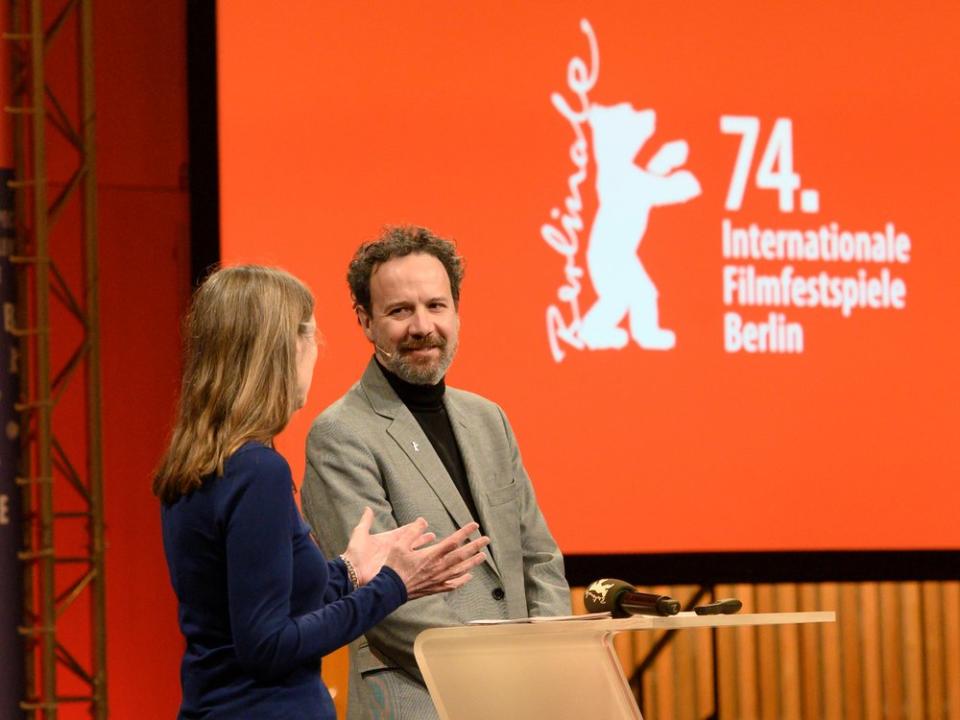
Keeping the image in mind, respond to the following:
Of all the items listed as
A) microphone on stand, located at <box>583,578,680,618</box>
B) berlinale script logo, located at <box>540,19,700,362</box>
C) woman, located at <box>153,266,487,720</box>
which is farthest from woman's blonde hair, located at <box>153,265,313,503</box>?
berlinale script logo, located at <box>540,19,700,362</box>

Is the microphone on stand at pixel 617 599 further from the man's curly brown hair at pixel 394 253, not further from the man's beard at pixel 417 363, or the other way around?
the man's curly brown hair at pixel 394 253

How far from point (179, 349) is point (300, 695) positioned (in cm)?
344

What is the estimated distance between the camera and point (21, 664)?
4.48 meters

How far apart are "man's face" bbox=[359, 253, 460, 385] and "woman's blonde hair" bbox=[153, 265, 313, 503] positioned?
0.92 metres

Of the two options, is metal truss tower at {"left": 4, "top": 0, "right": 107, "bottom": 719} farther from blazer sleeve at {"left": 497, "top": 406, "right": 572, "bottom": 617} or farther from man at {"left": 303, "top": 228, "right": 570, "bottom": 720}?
blazer sleeve at {"left": 497, "top": 406, "right": 572, "bottom": 617}

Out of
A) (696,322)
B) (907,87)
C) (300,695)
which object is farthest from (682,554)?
(300,695)

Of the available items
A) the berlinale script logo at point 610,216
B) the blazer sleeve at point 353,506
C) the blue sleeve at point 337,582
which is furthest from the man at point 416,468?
the berlinale script logo at point 610,216

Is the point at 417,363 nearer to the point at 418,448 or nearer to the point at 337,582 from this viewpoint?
the point at 418,448

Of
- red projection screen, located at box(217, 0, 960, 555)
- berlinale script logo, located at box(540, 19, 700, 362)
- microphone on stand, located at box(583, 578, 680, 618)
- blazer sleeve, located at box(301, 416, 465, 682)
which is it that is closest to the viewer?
microphone on stand, located at box(583, 578, 680, 618)

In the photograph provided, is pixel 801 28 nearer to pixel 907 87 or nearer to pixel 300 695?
pixel 907 87

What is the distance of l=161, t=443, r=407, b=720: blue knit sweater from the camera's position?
1.83 meters

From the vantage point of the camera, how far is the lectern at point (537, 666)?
1710mm

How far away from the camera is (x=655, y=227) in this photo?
4930 mm

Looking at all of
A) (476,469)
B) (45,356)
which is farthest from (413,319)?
(45,356)
